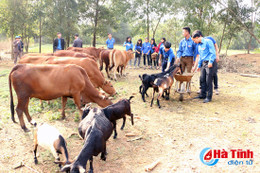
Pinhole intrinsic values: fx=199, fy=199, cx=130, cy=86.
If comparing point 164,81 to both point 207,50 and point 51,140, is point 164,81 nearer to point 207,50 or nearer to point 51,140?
point 207,50

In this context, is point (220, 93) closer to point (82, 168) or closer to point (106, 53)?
point (106, 53)

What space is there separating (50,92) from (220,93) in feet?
21.7

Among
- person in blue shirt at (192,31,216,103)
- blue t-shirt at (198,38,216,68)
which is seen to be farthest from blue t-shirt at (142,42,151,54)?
blue t-shirt at (198,38,216,68)

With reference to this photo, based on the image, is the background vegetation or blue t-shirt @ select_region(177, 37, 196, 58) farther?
the background vegetation

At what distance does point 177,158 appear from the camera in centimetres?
388

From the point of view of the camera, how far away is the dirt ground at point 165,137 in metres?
3.69

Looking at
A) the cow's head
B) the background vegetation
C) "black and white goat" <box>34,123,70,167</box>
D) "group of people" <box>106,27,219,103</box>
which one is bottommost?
"black and white goat" <box>34,123,70,167</box>

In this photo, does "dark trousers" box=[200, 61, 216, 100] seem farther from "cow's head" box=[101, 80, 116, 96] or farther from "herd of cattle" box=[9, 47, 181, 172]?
"cow's head" box=[101, 80, 116, 96]

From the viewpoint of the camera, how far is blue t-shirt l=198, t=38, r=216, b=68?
6543mm

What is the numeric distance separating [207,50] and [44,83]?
5.16 metres

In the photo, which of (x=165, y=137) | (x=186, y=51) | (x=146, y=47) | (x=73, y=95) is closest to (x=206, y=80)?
(x=186, y=51)

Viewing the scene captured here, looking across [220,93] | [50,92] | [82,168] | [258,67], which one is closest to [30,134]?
[50,92]

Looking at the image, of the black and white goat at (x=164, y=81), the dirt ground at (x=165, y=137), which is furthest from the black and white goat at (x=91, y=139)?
the black and white goat at (x=164, y=81)

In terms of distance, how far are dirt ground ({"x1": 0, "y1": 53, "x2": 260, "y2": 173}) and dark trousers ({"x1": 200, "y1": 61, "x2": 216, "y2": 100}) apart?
0.40 m
